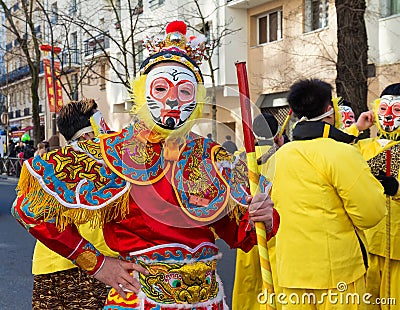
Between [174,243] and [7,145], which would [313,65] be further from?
[7,145]

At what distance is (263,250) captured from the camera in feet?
8.86

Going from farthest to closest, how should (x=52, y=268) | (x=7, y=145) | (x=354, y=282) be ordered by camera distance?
(x=7, y=145)
(x=52, y=268)
(x=354, y=282)

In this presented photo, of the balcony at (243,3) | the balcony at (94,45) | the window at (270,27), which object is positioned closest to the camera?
the balcony at (94,45)

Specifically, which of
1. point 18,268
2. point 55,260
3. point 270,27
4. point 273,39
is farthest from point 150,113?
point 270,27

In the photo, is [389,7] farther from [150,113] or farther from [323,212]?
[150,113]

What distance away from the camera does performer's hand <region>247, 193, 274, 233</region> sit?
272cm

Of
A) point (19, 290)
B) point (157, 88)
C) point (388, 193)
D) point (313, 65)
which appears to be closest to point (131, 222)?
point (157, 88)

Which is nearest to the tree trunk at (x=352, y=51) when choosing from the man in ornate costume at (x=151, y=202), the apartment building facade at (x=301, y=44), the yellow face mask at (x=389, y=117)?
the yellow face mask at (x=389, y=117)

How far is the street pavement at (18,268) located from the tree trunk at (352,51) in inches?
108

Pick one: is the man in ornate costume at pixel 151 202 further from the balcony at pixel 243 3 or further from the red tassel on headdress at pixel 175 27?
the balcony at pixel 243 3

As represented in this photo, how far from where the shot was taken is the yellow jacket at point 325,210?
11.4ft

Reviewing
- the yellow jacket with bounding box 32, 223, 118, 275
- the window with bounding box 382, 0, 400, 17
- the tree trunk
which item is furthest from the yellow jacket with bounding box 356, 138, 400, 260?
the window with bounding box 382, 0, 400, 17

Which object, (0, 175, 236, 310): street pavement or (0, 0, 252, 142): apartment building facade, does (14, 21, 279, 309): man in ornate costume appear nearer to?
(0, 0, 252, 142): apartment building facade

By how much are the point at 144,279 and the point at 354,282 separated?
131 centimetres
